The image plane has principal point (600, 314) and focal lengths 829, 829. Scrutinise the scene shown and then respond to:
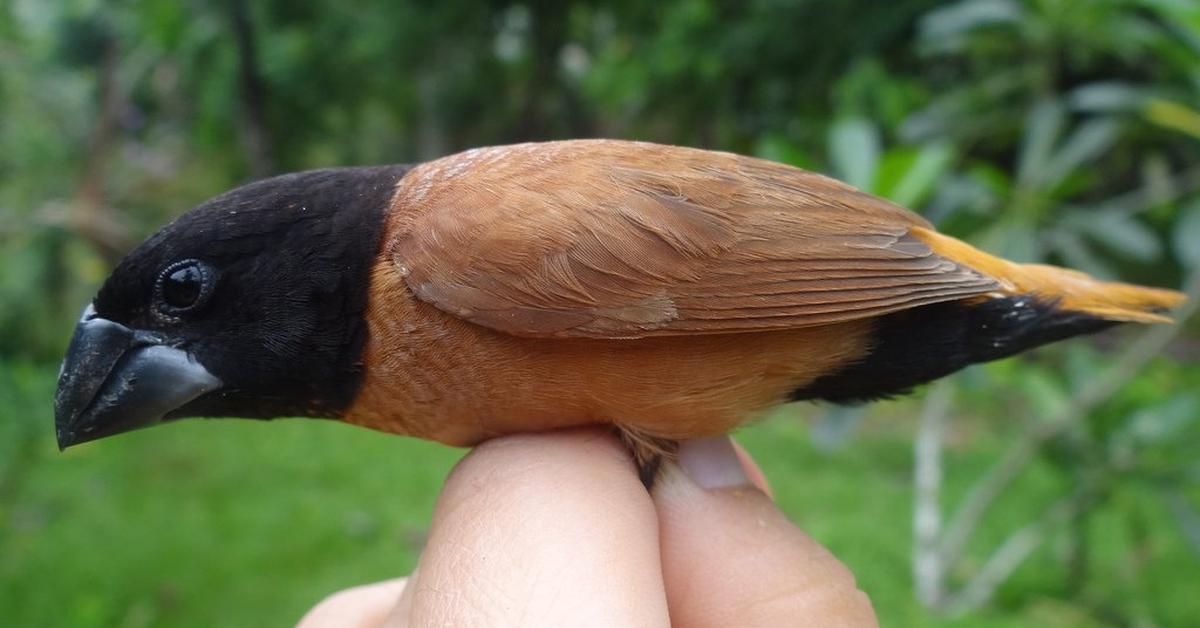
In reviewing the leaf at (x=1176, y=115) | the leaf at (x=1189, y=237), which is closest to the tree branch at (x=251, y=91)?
the leaf at (x=1176, y=115)

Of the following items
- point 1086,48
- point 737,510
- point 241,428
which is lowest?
point 241,428

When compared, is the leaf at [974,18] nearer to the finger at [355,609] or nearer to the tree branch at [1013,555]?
the tree branch at [1013,555]

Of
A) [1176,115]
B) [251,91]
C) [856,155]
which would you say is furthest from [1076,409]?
[251,91]

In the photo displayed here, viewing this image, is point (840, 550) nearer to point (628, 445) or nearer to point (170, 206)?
point (628, 445)

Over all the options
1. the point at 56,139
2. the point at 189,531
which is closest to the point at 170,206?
the point at 56,139

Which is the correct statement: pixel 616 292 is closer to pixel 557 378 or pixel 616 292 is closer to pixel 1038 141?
pixel 557 378

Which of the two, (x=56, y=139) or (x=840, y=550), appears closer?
(x=840, y=550)
